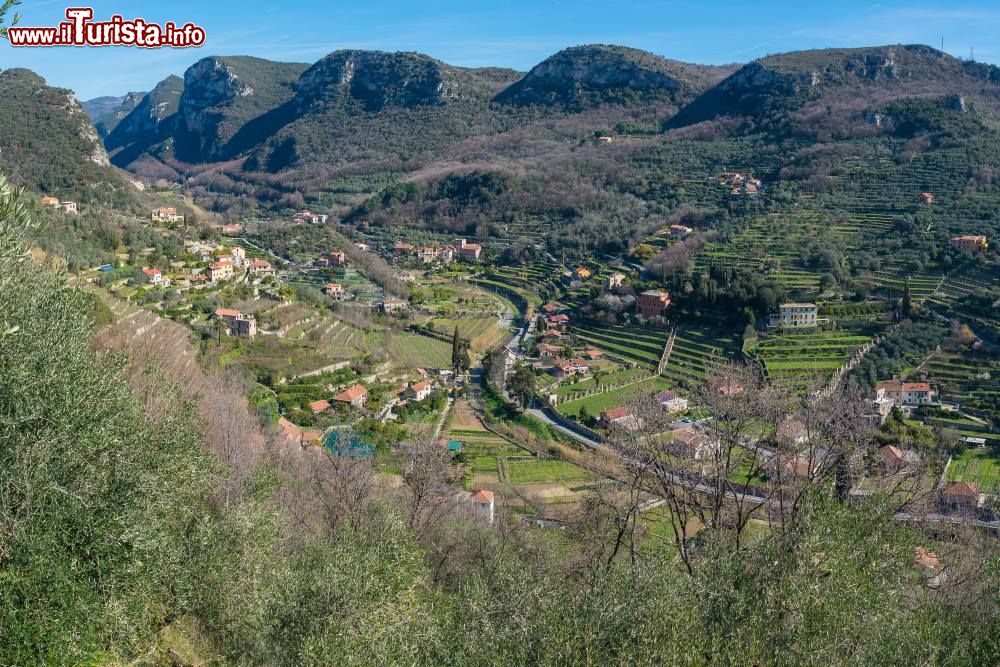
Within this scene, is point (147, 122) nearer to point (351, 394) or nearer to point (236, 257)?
point (236, 257)

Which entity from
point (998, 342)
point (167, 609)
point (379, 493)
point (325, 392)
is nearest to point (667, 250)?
point (998, 342)

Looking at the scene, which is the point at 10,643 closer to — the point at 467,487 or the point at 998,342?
the point at 467,487

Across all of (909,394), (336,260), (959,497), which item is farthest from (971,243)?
(336,260)

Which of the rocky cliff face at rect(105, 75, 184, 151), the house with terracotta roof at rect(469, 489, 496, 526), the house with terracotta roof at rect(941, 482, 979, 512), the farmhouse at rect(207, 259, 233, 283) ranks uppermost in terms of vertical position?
the rocky cliff face at rect(105, 75, 184, 151)

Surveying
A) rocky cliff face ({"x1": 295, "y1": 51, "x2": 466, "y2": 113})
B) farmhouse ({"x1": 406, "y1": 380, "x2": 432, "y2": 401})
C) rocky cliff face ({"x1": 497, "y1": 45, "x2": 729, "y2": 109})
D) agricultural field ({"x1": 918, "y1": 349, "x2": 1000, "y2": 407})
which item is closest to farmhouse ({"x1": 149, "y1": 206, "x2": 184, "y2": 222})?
farmhouse ({"x1": 406, "y1": 380, "x2": 432, "y2": 401})

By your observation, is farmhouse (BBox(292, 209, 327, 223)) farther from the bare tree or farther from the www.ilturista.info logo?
the bare tree

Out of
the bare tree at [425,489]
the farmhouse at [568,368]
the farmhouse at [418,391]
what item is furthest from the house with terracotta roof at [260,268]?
the bare tree at [425,489]
